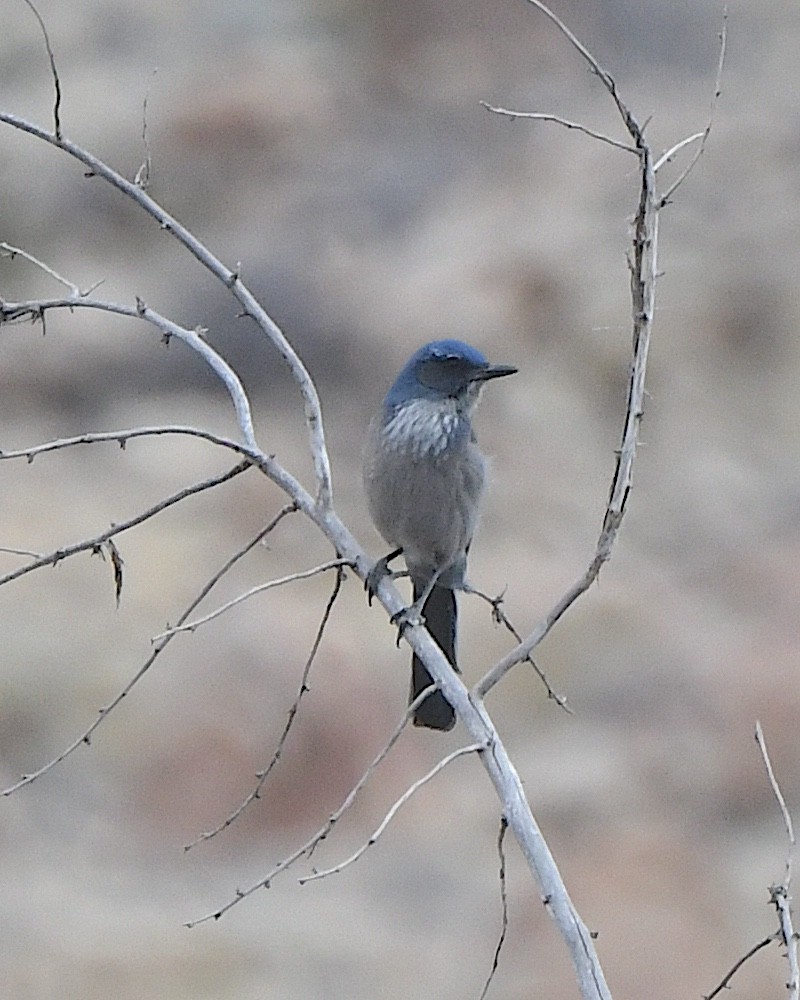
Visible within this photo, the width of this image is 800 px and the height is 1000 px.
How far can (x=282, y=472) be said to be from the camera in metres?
3.66

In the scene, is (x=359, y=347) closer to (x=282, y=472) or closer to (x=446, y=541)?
(x=446, y=541)

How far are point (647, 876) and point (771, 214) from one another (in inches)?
407

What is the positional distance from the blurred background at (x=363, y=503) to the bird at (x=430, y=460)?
6047mm

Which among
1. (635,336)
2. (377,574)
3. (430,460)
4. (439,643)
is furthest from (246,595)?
(439,643)

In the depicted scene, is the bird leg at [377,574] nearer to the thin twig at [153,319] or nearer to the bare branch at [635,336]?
A: the thin twig at [153,319]

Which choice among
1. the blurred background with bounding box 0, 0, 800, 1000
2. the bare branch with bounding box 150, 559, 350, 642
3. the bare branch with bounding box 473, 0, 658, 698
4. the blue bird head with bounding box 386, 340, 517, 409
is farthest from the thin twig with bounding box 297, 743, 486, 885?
the blurred background with bounding box 0, 0, 800, 1000

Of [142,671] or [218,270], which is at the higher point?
[218,270]

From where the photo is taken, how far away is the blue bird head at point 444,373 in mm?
5152

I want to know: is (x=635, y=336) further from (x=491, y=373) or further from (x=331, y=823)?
(x=491, y=373)

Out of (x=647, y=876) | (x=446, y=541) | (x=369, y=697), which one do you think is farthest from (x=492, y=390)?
(x=446, y=541)

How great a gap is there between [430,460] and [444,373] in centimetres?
27

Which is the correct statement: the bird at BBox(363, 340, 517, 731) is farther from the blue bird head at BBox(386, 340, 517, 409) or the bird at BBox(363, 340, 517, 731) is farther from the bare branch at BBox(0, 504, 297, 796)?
the bare branch at BBox(0, 504, 297, 796)

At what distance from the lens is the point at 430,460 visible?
17.0 feet

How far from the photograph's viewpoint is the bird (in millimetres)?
5168
